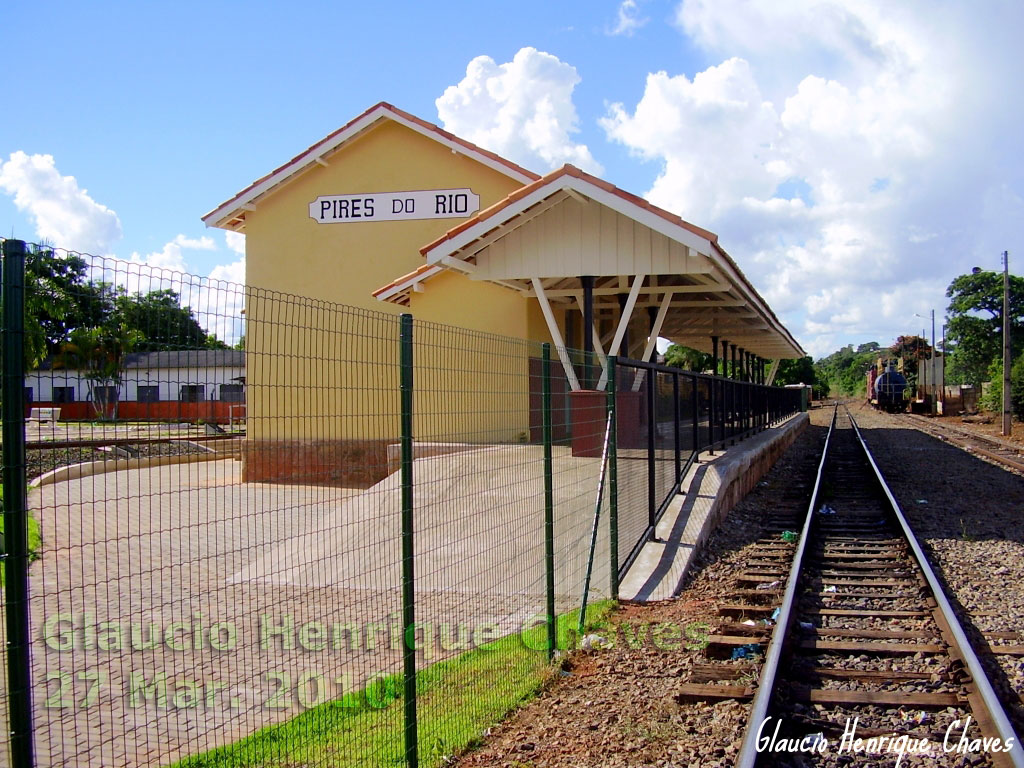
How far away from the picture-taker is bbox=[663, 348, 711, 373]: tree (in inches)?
3103

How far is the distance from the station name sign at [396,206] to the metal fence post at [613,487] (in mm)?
12584

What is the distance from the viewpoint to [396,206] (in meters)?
20.1

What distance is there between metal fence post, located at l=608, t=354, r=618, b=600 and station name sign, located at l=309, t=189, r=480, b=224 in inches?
495

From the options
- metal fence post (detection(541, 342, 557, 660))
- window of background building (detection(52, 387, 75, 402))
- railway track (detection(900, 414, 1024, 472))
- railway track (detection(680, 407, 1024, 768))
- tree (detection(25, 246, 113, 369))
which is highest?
tree (detection(25, 246, 113, 369))

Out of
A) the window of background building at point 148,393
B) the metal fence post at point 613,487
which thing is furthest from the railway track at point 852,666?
the window of background building at point 148,393

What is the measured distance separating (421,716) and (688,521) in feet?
17.7

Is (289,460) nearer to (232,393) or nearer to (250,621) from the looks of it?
(232,393)

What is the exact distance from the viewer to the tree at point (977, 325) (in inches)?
2933

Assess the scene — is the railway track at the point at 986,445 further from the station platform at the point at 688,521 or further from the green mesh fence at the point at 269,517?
the green mesh fence at the point at 269,517

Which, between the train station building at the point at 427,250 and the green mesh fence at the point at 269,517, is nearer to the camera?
the green mesh fence at the point at 269,517

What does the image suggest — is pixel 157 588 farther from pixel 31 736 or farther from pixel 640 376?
pixel 31 736

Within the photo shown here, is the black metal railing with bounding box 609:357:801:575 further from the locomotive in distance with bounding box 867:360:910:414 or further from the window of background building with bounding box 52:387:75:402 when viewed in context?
the locomotive in distance with bounding box 867:360:910:414

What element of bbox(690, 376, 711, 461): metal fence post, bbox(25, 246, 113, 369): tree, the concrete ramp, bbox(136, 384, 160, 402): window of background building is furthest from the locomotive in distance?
bbox(25, 246, 113, 369): tree

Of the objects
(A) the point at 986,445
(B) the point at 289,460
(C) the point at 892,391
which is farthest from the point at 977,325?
(B) the point at 289,460
